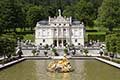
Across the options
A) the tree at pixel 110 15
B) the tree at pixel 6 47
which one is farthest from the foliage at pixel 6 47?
the tree at pixel 110 15

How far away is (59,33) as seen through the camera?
270 feet

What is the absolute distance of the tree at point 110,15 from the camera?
270 feet

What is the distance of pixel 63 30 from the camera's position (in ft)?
270

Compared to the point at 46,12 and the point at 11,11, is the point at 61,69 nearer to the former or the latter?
the point at 11,11

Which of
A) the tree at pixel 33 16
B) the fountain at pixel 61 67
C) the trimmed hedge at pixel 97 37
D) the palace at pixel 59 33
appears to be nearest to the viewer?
the fountain at pixel 61 67

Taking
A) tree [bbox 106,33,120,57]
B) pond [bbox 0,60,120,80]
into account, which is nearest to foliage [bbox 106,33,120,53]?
tree [bbox 106,33,120,57]

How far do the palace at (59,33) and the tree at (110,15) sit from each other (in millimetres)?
4630

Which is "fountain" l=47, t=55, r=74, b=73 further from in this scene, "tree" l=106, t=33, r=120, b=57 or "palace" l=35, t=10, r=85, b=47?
"palace" l=35, t=10, r=85, b=47

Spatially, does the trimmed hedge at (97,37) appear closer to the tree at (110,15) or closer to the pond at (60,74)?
the tree at (110,15)

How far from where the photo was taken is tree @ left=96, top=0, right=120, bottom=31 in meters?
82.2

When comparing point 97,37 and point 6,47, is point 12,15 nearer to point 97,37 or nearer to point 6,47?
point 97,37

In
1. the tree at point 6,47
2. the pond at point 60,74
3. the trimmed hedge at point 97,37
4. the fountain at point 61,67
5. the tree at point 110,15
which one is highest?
the tree at point 110,15

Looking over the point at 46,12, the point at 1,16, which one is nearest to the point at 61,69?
the point at 1,16

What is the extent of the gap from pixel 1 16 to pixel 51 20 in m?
11.9
